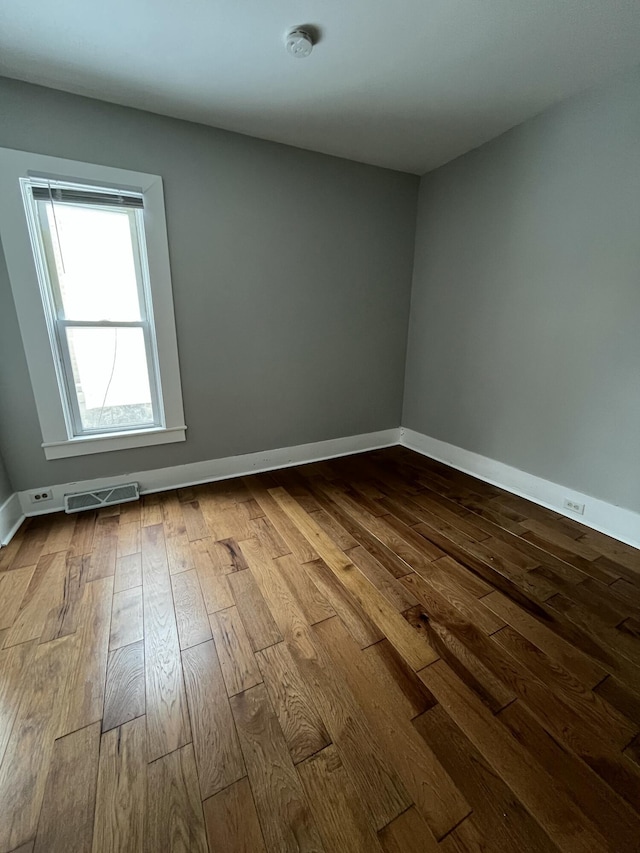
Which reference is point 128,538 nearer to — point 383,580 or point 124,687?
point 124,687

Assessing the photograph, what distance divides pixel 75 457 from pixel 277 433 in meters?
1.48

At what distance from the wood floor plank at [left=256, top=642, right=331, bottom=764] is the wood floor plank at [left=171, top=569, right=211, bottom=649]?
29 cm

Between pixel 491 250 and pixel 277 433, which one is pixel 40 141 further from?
pixel 491 250

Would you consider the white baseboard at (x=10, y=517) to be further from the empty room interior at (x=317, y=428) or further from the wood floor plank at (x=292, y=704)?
the wood floor plank at (x=292, y=704)

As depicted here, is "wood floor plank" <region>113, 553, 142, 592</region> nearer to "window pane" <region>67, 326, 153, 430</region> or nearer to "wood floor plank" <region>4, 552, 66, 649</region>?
"wood floor plank" <region>4, 552, 66, 649</region>

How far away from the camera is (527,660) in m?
1.30

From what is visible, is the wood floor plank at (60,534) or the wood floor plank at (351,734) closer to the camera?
the wood floor plank at (351,734)

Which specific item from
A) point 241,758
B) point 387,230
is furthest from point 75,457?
point 387,230

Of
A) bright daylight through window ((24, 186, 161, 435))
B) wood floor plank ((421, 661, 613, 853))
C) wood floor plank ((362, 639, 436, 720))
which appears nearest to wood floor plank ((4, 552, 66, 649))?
bright daylight through window ((24, 186, 161, 435))

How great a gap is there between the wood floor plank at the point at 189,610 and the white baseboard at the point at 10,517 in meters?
1.13

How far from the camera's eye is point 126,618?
1.48 metres

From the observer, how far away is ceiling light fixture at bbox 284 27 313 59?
1.50 meters

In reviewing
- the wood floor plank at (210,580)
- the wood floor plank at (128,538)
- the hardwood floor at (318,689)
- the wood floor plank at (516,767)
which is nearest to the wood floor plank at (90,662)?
the hardwood floor at (318,689)

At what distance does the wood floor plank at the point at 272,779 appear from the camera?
831 millimetres
